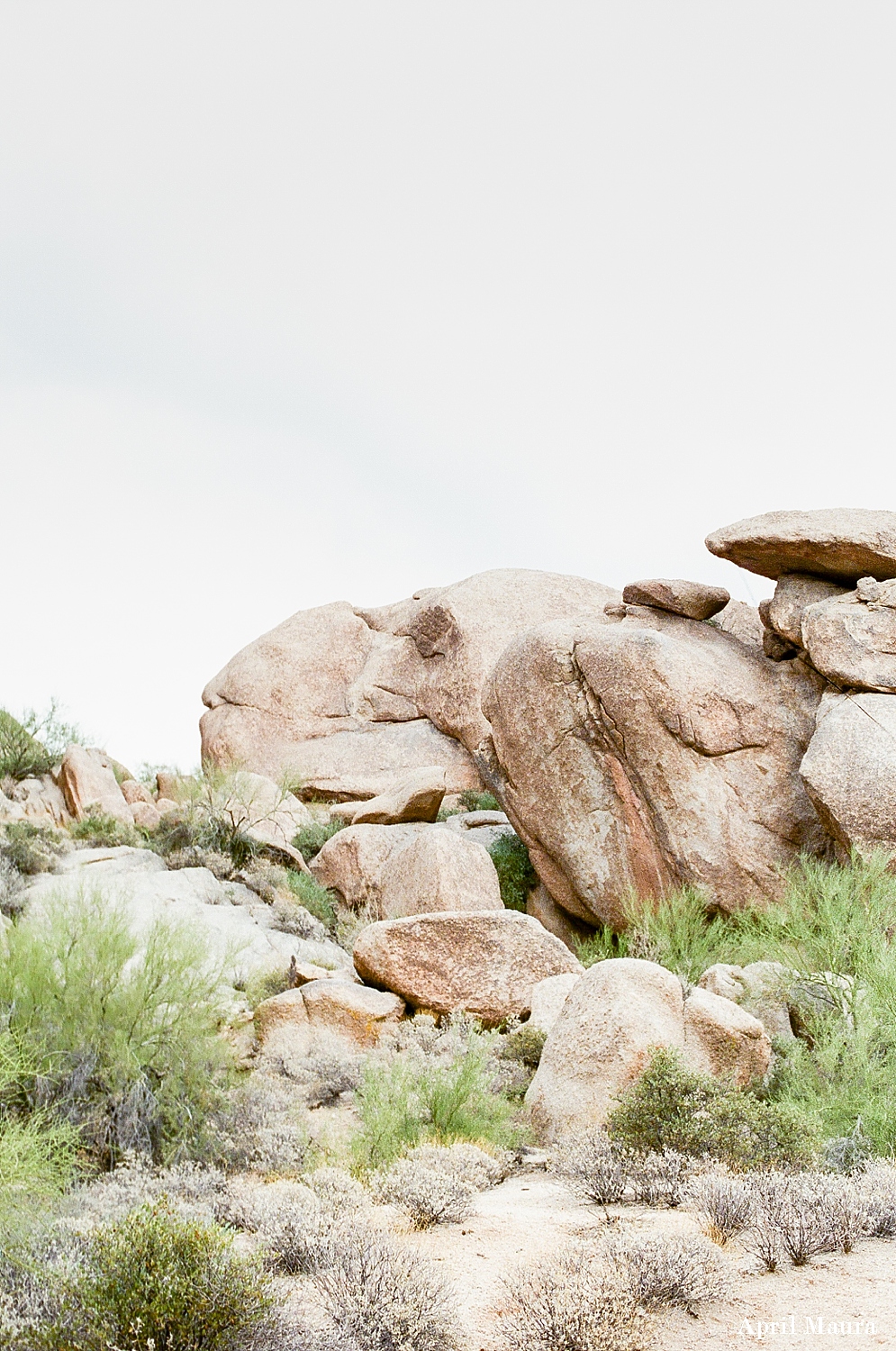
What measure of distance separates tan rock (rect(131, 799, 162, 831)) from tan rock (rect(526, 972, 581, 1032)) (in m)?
10.8

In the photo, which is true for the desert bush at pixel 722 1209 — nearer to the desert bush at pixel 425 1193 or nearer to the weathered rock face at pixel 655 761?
the desert bush at pixel 425 1193

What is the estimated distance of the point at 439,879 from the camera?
1539 cm

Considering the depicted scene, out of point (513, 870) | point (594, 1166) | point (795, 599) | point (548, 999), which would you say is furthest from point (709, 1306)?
point (513, 870)

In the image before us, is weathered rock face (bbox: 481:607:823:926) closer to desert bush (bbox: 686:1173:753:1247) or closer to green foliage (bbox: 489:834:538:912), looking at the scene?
green foliage (bbox: 489:834:538:912)

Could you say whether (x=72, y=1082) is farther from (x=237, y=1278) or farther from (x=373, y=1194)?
(x=237, y=1278)

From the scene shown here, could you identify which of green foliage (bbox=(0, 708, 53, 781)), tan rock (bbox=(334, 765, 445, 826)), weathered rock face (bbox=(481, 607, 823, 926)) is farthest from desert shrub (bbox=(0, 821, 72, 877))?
weathered rock face (bbox=(481, 607, 823, 926))

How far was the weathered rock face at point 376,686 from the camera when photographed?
88.4 ft

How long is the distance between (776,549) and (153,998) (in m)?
12.2

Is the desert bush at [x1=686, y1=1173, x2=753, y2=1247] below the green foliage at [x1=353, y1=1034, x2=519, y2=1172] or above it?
above

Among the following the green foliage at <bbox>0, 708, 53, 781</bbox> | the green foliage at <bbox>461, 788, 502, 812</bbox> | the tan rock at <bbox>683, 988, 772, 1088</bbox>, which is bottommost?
the green foliage at <bbox>461, 788, 502, 812</bbox>

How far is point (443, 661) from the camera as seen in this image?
1104 inches

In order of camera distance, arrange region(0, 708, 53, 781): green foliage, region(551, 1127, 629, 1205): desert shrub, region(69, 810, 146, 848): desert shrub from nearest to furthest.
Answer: region(551, 1127, 629, 1205): desert shrub
region(69, 810, 146, 848): desert shrub
region(0, 708, 53, 781): green foliage

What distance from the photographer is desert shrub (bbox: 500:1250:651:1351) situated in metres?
4.05

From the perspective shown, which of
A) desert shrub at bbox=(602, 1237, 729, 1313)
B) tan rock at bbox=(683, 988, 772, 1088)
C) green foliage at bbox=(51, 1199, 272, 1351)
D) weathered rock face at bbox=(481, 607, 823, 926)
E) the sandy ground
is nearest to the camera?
Result: green foliage at bbox=(51, 1199, 272, 1351)
